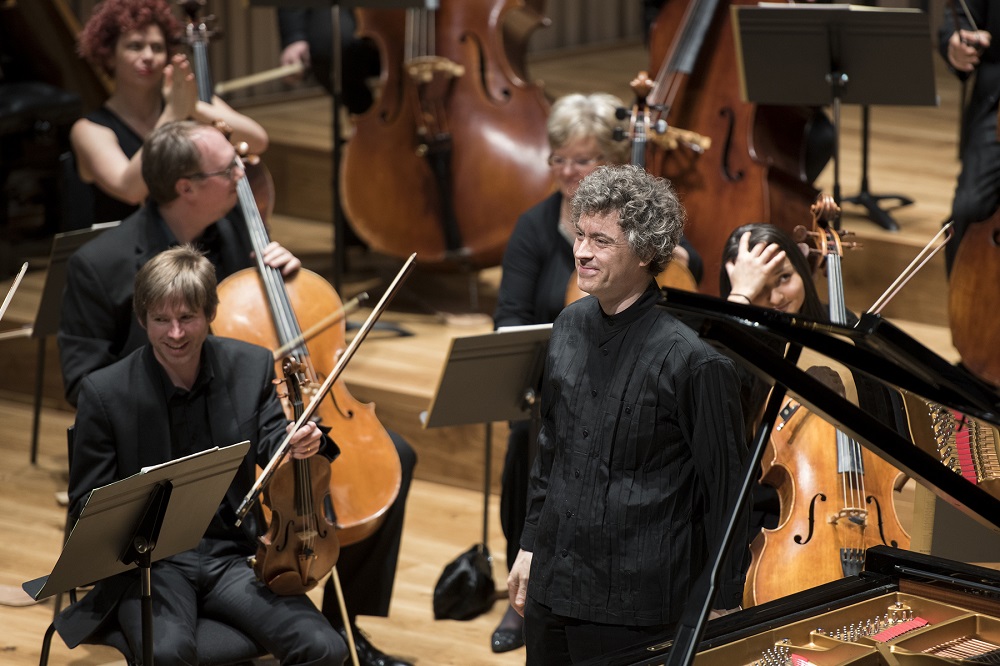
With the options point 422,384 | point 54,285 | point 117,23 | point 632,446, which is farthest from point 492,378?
point 117,23

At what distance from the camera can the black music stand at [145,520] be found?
2.26 metres

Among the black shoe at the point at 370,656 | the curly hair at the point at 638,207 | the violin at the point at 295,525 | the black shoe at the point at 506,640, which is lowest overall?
the black shoe at the point at 506,640

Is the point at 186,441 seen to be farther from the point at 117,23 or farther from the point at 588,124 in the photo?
the point at 117,23

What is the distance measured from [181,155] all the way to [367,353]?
4.72 feet

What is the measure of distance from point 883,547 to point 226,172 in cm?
163

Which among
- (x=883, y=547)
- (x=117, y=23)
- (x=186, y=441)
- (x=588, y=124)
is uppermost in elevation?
(x=117, y=23)

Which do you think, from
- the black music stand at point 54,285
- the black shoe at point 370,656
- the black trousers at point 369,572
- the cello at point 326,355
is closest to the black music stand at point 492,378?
the cello at point 326,355

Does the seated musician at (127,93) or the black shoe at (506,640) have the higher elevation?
the seated musician at (127,93)

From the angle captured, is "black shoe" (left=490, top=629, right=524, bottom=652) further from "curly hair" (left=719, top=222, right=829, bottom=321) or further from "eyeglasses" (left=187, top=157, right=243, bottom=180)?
"eyeglasses" (left=187, top=157, right=243, bottom=180)

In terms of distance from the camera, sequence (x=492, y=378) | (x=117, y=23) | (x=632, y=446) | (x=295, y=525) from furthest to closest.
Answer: (x=117, y=23), (x=492, y=378), (x=295, y=525), (x=632, y=446)

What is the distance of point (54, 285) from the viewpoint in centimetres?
373

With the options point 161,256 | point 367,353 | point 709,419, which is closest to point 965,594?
point 709,419

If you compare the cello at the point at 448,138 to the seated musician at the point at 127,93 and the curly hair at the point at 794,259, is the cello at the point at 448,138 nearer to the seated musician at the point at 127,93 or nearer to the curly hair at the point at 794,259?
the seated musician at the point at 127,93

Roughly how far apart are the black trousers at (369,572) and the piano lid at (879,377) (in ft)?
5.11
